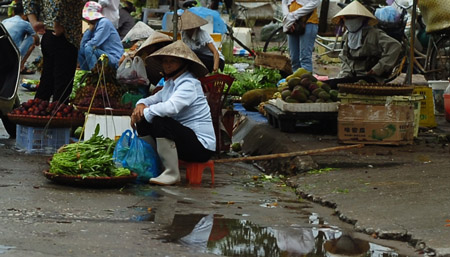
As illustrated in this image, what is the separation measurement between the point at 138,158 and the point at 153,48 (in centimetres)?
188

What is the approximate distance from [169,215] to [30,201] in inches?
44.1

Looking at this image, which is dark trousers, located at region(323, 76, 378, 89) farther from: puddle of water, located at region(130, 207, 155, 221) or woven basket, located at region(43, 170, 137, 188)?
puddle of water, located at region(130, 207, 155, 221)

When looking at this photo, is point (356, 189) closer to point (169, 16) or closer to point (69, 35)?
point (69, 35)

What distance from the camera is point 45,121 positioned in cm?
976

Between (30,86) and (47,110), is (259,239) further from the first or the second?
(30,86)

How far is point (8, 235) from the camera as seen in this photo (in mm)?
5746

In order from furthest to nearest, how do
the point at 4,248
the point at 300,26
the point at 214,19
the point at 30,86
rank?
1. the point at 214,19
2. the point at 30,86
3. the point at 300,26
4. the point at 4,248

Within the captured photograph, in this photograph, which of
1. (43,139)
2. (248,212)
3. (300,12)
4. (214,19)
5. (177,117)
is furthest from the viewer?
(214,19)

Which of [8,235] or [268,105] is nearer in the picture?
[8,235]

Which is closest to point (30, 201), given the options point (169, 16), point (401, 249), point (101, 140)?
point (101, 140)

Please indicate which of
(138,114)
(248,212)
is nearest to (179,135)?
(138,114)

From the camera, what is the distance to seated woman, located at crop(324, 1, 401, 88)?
11.3 metres

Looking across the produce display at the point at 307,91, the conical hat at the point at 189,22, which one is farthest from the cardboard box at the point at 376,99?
the conical hat at the point at 189,22

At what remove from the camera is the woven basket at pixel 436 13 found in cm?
1177
